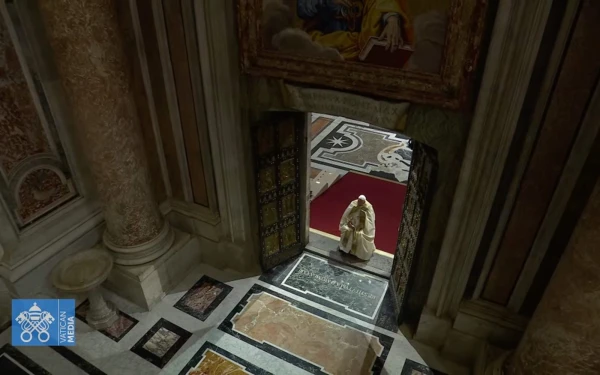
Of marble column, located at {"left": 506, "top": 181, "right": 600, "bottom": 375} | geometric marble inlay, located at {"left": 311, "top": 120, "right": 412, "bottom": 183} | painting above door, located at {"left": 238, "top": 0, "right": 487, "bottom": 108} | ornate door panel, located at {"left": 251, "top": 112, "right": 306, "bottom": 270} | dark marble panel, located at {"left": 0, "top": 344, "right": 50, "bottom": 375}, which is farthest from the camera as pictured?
geometric marble inlay, located at {"left": 311, "top": 120, "right": 412, "bottom": 183}

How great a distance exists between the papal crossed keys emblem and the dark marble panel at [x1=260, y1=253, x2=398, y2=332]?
2412 millimetres

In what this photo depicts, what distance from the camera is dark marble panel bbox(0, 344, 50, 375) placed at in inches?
160

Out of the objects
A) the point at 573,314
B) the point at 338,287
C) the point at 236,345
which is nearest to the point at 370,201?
the point at 338,287

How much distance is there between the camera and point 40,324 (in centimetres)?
434

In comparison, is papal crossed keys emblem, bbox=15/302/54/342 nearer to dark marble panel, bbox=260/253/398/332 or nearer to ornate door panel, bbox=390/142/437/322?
dark marble panel, bbox=260/253/398/332

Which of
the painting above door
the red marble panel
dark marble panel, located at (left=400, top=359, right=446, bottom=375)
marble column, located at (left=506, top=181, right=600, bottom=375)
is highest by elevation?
the painting above door

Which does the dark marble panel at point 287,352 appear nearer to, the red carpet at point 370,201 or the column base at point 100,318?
the column base at point 100,318

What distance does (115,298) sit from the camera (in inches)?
193

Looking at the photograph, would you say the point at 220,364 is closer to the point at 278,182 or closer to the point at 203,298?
the point at 203,298

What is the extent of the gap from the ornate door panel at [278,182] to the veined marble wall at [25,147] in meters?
2.11

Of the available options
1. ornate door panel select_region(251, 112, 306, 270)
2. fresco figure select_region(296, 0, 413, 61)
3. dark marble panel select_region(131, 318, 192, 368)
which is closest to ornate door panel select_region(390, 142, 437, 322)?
fresco figure select_region(296, 0, 413, 61)

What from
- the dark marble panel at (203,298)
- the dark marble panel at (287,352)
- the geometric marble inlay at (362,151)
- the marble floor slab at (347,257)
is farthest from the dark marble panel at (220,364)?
the geometric marble inlay at (362,151)

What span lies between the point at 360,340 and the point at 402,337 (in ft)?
1.53

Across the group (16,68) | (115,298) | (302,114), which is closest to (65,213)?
(115,298)
